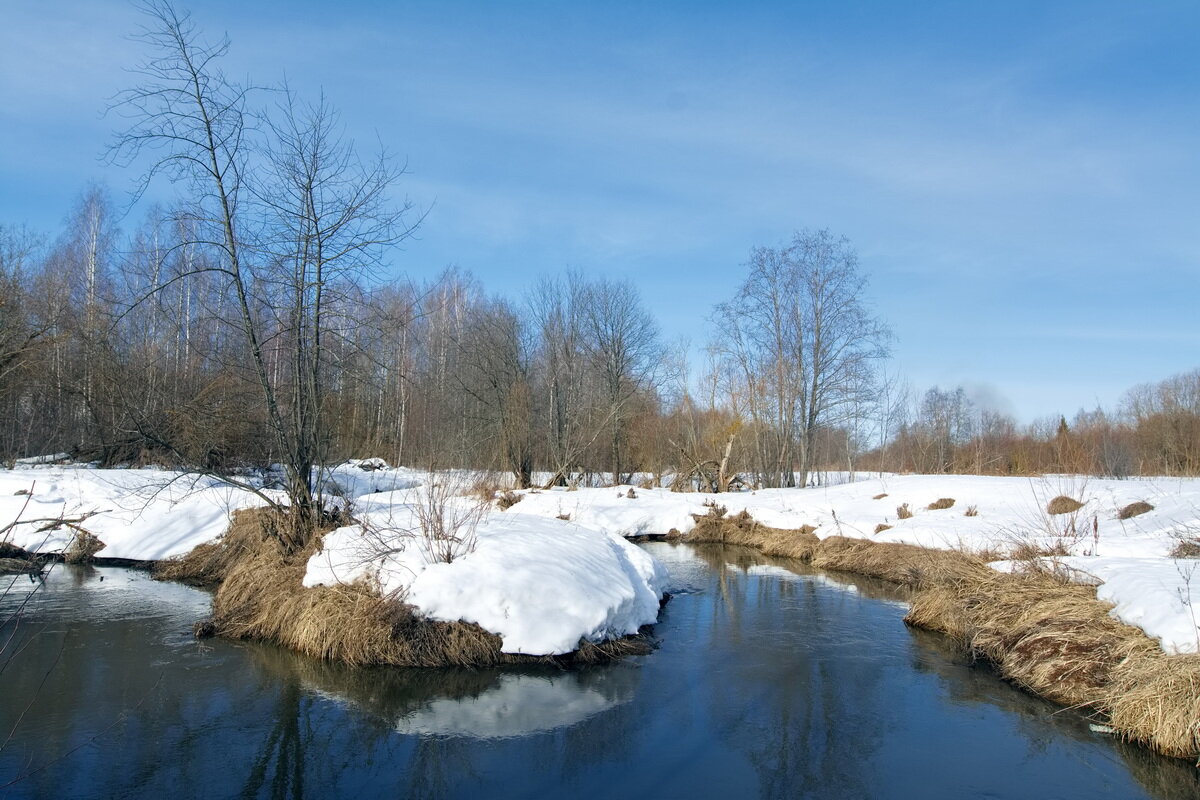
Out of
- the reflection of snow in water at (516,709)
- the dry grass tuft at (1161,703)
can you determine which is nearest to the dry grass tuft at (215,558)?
the reflection of snow in water at (516,709)

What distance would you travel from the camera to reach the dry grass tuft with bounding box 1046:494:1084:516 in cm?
1367

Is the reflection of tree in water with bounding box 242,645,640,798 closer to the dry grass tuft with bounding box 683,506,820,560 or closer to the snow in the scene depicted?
the snow

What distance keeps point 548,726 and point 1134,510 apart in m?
12.5

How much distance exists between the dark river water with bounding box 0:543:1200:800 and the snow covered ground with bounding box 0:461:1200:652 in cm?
82

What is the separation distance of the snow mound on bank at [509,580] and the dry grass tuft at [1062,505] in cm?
883

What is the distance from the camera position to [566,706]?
22.4 ft

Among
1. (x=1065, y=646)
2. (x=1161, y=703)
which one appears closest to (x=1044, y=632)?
(x=1065, y=646)

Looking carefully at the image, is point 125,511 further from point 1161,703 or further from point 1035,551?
point 1161,703

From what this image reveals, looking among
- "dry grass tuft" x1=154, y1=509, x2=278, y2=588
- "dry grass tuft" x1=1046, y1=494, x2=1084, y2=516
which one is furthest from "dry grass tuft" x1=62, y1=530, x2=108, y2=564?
"dry grass tuft" x1=1046, y1=494, x2=1084, y2=516

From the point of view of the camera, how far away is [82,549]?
13.5 metres

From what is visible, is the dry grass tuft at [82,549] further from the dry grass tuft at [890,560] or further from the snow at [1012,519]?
the dry grass tuft at [890,560]

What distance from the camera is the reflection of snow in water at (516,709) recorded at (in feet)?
20.6

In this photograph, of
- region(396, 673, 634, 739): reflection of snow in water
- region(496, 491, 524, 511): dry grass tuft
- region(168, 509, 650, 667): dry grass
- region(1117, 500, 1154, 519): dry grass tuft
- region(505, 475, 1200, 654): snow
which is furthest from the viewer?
region(496, 491, 524, 511): dry grass tuft

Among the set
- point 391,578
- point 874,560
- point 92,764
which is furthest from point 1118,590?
point 92,764
